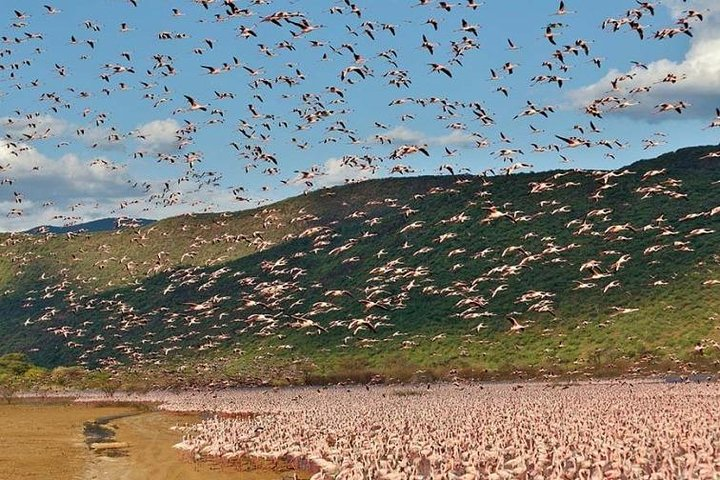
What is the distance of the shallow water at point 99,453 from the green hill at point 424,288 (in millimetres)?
8164

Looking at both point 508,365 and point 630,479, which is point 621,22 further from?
point 508,365

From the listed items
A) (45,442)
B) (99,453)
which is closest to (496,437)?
(99,453)

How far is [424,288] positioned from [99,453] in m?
37.3

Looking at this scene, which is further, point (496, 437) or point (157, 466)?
point (157, 466)

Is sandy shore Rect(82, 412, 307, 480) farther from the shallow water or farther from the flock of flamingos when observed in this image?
the flock of flamingos

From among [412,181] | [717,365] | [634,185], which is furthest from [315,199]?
[717,365]

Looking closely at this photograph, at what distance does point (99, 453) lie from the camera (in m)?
35.4

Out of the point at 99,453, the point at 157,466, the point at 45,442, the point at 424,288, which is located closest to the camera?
the point at 157,466

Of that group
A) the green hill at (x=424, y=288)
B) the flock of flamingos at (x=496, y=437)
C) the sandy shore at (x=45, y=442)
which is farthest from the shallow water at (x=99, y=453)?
the green hill at (x=424, y=288)

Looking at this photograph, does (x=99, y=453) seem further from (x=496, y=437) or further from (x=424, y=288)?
(x=424, y=288)

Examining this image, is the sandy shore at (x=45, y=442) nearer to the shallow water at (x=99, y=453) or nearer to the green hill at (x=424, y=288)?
the shallow water at (x=99, y=453)

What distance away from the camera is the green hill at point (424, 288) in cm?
7350

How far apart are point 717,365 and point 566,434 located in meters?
42.7

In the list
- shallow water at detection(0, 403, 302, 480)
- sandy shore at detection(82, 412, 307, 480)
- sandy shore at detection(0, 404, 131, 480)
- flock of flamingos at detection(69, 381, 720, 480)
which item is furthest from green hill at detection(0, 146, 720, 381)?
sandy shore at detection(82, 412, 307, 480)
